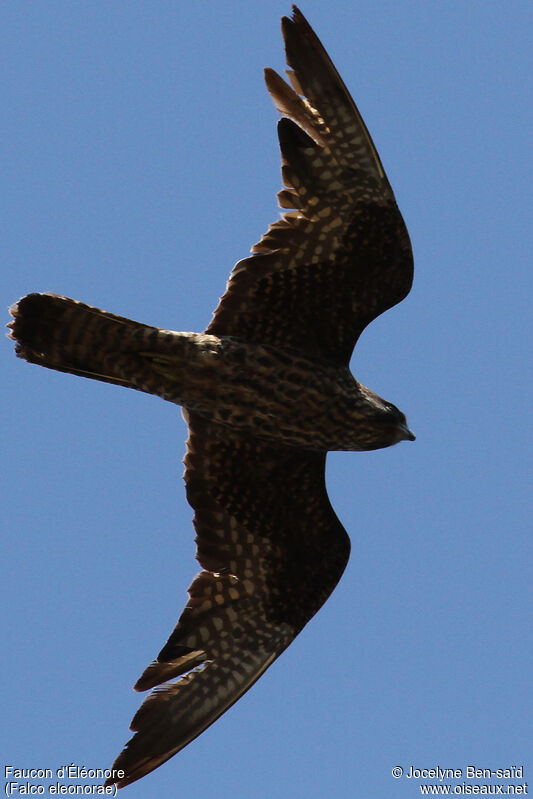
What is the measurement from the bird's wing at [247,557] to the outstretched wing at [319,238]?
928 millimetres

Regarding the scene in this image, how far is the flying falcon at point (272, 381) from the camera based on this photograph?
9102 millimetres

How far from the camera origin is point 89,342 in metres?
9.16

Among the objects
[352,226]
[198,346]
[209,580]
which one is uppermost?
Answer: [352,226]

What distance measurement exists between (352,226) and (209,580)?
2.84 metres

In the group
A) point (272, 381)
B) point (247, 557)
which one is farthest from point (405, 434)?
point (247, 557)

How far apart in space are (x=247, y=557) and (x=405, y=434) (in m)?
1.52

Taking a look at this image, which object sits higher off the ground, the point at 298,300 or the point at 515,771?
the point at 298,300

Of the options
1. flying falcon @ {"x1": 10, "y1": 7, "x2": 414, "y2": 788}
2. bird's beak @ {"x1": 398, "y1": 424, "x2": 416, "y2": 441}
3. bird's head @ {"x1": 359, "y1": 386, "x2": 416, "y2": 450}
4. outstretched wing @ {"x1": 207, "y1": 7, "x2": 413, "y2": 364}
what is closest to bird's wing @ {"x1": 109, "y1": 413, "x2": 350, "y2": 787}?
flying falcon @ {"x1": 10, "y1": 7, "x2": 414, "y2": 788}

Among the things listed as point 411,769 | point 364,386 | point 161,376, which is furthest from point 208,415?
point 411,769

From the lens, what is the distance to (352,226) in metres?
9.23

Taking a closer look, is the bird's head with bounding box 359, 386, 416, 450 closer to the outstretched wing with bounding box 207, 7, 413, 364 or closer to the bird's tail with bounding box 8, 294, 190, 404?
the outstretched wing with bounding box 207, 7, 413, 364

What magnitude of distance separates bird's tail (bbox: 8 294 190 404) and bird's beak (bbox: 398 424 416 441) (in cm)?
170

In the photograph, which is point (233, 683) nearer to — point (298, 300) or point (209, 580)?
point (209, 580)

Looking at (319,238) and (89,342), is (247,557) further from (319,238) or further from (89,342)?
(319,238)
